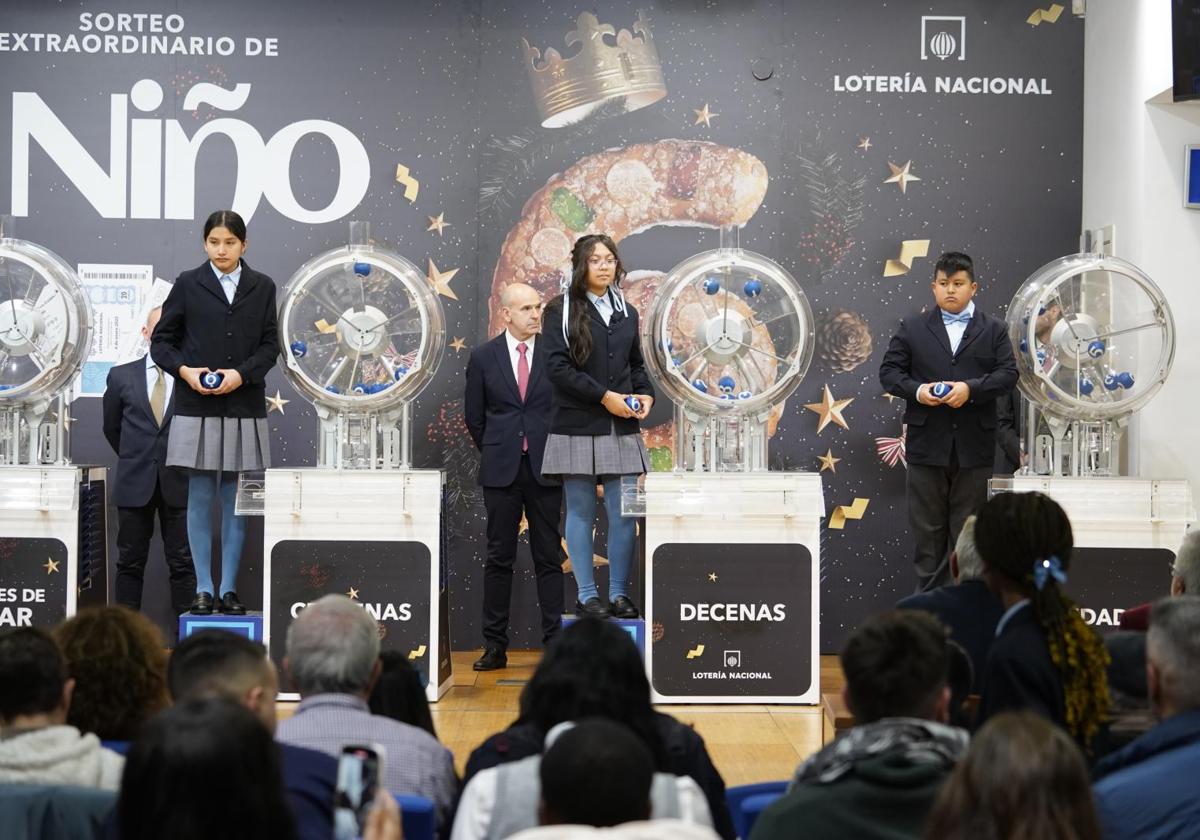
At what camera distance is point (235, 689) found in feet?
8.91

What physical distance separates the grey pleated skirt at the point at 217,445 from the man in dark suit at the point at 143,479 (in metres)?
1.21

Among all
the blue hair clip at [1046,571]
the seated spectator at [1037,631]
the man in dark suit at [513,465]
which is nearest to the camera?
the seated spectator at [1037,631]

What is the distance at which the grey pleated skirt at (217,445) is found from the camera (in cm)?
590

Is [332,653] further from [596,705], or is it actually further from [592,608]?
[592,608]

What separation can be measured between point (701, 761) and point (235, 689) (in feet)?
2.68

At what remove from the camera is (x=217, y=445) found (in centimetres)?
594

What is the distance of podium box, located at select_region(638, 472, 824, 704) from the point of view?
588 cm

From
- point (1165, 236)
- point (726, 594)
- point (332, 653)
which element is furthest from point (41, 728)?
point (1165, 236)

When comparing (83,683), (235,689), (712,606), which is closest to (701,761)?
(235,689)

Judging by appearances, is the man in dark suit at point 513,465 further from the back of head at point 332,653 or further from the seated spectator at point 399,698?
the back of head at point 332,653

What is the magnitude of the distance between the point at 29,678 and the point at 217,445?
3320 millimetres

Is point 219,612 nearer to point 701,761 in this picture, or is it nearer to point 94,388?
point 94,388

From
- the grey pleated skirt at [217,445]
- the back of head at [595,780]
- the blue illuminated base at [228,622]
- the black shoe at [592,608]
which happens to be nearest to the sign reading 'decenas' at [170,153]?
the grey pleated skirt at [217,445]

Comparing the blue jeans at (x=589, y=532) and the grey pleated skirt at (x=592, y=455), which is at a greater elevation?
the grey pleated skirt at (x=592, y=455)
